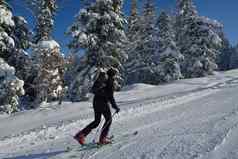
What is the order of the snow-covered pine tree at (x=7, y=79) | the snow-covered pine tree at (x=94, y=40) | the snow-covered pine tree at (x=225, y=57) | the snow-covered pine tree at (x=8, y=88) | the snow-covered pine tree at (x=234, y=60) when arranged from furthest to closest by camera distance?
the snow-covered pine tree at (x=234, y=60) < the snow-covered pine tree at (x=225, y=57) < the snow-covered pine tree at (x=94, y=40) < the snow-covered pine tree at (x=8, y=88) < the snow-covered pine tree at (x=7, y=79)

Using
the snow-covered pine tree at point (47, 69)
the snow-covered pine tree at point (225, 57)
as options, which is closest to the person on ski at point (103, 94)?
the snow-covered pine tree at point (47, 69)

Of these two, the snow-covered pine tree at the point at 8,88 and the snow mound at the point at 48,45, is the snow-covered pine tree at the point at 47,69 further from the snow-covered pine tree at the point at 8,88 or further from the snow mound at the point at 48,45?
the snow-covered pine tree at the point at 8,88

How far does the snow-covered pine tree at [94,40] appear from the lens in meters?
27.4

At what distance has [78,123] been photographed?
46.2 ft

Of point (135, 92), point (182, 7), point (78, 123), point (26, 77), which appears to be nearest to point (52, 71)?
point (26, 77)

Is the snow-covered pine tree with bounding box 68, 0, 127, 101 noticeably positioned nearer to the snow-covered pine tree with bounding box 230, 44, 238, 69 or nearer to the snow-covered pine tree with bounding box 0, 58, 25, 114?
the snow-covered pine tree with bounding box 0, 58, 25, 114

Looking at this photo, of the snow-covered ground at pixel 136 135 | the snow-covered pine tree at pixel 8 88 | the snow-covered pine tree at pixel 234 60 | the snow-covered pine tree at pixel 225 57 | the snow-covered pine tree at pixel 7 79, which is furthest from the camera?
the snow-covered pine tree at pixel 234 60

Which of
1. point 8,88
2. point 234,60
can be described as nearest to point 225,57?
point 234,60

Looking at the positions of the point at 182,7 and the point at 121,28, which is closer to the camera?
the point at 121,28

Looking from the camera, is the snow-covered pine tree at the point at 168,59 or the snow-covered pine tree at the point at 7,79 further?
the snow-covered pine tree at the point at 168,59

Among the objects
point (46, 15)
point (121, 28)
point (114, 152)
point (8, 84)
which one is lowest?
point (114, 152)

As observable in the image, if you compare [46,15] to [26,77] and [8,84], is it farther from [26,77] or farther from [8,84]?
[8,84]

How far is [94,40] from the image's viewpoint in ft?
89.8

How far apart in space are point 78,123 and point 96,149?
5676 millimetres
